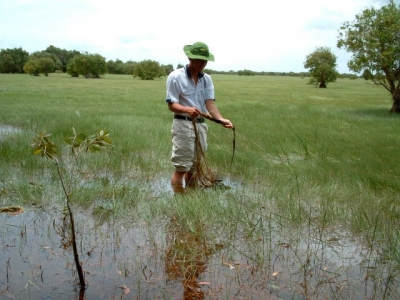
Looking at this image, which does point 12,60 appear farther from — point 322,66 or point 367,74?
point 367,74

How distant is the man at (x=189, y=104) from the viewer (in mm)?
4406

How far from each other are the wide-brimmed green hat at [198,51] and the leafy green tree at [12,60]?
78368 millimetres

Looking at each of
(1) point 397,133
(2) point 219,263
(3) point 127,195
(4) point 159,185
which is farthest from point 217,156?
(1) point 397,133

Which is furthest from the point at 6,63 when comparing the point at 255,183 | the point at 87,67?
the point at 255,183

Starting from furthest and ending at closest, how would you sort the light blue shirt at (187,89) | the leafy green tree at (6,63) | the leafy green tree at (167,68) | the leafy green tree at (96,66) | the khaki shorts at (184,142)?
the leafy green tree at (167,68) < the leafy green tree at (6,63) < the leafy green tree at (96,66) < the khaki shorts at (184,142) < the light blue shirt at (187,89)

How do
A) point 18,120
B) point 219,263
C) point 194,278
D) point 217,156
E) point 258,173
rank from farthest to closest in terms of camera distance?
1. point 18,120
2. point 217,156
3. point 258,173
4. point 219,263
5. point 194,278

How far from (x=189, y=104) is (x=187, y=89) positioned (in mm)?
165

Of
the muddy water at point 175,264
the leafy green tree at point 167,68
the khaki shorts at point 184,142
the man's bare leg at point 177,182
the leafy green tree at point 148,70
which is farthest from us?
the leafy green tree at point 167,68

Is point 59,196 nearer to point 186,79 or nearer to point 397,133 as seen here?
point 186,79

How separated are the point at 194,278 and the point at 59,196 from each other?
7.17ft

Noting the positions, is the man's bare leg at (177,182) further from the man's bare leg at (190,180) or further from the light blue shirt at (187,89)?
the light blue shirt at (187,89)

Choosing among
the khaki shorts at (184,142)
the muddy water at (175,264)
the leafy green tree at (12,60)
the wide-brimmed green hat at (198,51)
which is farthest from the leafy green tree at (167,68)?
the muddy water at (175,264)

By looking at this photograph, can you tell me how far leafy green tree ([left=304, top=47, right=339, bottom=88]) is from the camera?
43656 mm

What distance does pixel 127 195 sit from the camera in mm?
4711
